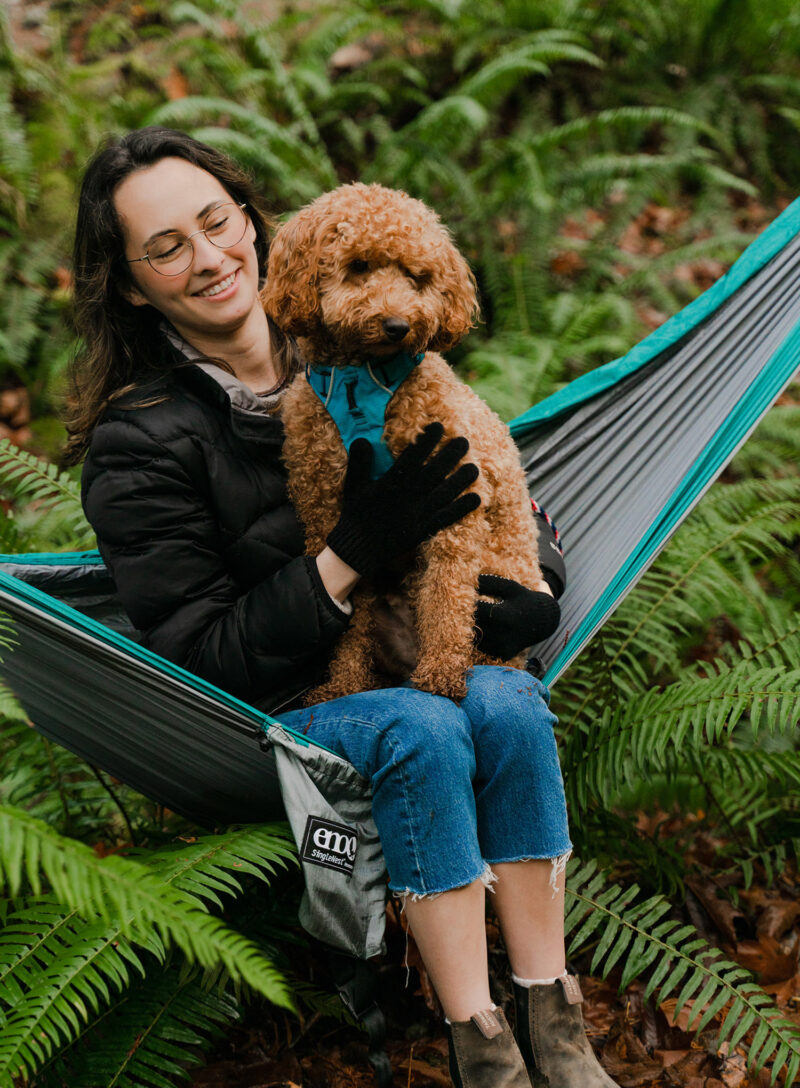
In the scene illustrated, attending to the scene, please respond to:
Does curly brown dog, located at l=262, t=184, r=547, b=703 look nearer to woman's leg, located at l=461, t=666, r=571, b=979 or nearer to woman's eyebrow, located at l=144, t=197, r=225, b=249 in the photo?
woman's leg, located at l=461, t=666, r=571, b=979

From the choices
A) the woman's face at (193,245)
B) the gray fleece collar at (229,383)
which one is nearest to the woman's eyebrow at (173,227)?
the woman's face at (193,245)

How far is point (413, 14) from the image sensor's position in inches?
280

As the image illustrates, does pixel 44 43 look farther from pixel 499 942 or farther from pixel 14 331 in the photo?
pixel 499 942

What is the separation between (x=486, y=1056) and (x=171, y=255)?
75.3 inches

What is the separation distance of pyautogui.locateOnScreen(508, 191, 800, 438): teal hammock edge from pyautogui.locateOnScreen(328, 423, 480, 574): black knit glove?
80 cm

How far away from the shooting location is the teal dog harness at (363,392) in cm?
202

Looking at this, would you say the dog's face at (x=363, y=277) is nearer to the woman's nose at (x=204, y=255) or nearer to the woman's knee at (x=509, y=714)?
the woman's nose at (x=204, y=255)

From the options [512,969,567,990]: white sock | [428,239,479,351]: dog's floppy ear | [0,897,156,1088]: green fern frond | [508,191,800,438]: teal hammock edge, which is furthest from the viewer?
[508,191,800,438]: teal hammock edge

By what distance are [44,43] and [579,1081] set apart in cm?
773

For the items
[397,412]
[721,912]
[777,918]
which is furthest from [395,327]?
[777,918]

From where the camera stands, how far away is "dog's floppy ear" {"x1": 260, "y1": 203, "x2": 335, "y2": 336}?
75.9 inches

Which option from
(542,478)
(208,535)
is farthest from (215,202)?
(542,478)

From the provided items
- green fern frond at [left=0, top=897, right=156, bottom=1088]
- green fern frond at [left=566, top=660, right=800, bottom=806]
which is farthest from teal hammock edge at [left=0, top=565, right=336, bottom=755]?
green fern frond at [left=566, top=660, right=800, bottom=806]

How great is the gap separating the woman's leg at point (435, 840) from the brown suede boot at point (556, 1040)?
0.44 ft
